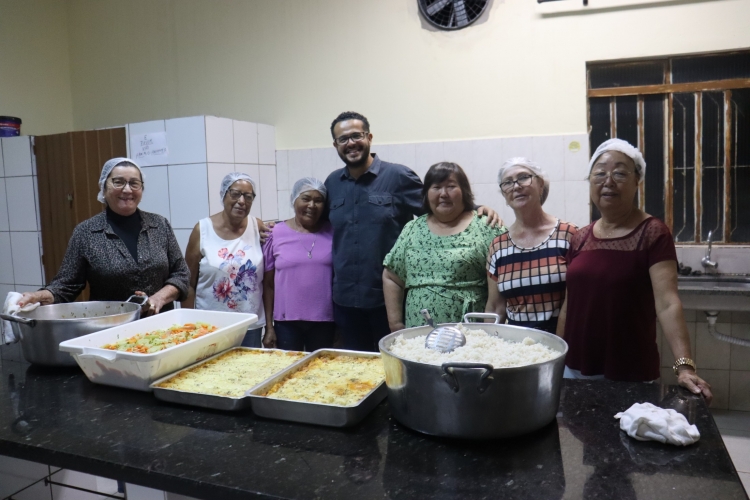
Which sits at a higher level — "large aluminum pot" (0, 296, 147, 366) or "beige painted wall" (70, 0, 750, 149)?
"beige painted wall" (70, 0, 750, 149)

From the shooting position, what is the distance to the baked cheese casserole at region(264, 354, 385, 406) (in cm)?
→ 131

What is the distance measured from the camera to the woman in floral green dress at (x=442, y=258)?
7.13ft

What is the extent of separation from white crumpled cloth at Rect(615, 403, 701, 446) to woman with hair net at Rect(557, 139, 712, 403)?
506 mm

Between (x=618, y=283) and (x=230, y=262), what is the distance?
1718 millimetres

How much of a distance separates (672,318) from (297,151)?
273 cm

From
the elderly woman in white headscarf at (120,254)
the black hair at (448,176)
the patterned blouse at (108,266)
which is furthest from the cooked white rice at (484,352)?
the patterned blouse at (108,266)

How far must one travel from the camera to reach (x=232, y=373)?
1.54 m

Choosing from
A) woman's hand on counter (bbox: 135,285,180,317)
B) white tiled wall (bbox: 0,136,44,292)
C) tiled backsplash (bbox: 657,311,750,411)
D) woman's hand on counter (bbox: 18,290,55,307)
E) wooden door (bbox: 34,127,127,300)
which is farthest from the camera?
white tiled wall (bbox: 0,136,44,292)

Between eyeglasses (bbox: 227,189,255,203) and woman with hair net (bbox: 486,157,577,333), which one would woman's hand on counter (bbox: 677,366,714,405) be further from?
eyeglasses (bbox: 227,189,255,203)

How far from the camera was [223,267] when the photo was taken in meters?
2.63

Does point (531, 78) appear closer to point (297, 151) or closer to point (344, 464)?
point (297, 151)

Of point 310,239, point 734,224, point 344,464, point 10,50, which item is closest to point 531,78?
point 734,224

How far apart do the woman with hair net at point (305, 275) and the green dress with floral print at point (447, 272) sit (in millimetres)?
482

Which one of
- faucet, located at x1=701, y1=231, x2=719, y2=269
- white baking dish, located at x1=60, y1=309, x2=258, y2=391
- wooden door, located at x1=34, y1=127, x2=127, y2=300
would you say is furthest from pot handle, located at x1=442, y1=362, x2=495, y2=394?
wooden door, located at x1=34, y1=127, x2=127, y2=300
